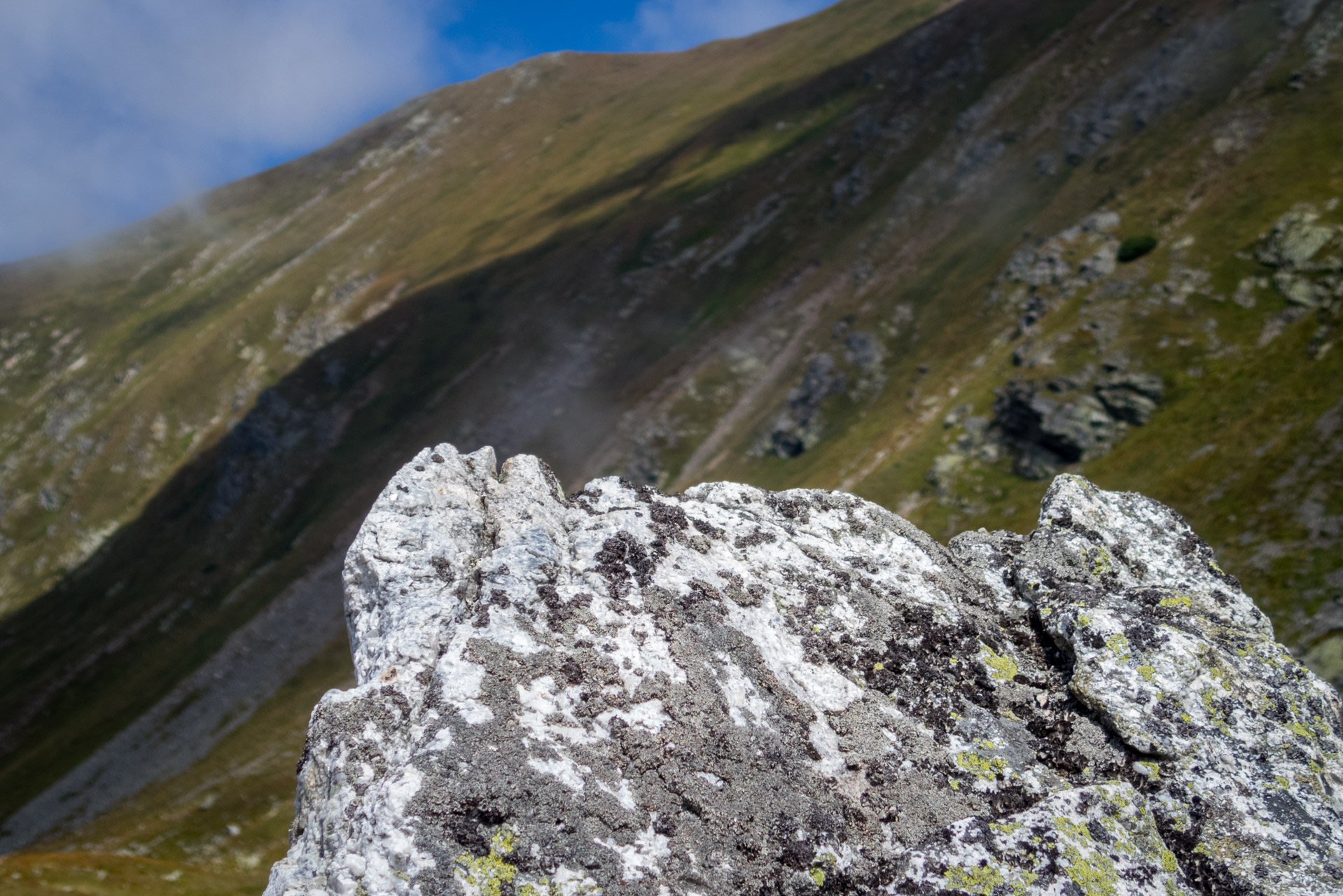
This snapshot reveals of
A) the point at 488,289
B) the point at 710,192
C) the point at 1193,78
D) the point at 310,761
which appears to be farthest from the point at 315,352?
the point at 310,761

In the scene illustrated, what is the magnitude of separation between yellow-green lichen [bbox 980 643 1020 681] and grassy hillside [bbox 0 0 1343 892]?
32.7 m

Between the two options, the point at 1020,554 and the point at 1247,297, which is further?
the point at 1247,297

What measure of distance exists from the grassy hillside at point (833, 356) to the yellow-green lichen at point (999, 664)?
1288 inches

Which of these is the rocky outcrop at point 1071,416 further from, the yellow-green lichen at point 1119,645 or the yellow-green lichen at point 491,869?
the yellow-green lichen at point 491,869

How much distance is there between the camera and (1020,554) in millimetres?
12188

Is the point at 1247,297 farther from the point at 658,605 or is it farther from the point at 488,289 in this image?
the point at 488,289

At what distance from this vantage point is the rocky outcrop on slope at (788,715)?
8.01m

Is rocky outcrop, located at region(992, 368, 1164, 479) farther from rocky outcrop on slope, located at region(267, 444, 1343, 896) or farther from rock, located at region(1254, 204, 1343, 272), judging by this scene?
rocky outcrop on slope, located at region(267, 444, 1343, 896)

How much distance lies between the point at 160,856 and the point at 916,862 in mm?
72182

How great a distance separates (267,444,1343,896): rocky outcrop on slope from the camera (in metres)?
8.01

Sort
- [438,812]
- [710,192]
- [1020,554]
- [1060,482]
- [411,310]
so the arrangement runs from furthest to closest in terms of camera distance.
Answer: [411,310]
[710,192]
[1060,482]
[1020,554]
[438,812]

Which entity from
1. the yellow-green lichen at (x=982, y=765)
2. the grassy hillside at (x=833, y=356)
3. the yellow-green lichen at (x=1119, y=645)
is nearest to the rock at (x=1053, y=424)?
the grassy hillside at (x=833, y=356)

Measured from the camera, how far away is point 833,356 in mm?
103438

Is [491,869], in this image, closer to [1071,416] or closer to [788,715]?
[788,715]
